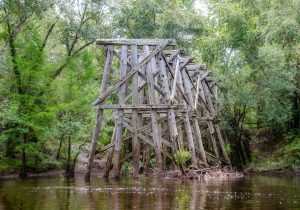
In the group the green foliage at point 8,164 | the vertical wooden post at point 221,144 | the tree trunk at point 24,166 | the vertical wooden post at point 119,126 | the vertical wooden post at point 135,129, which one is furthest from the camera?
the vertical wooden post at point 221,144

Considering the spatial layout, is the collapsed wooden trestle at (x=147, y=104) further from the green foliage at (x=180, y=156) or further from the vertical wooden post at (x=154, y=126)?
the green foliage at (x=180, y=156)

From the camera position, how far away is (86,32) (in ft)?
91.5

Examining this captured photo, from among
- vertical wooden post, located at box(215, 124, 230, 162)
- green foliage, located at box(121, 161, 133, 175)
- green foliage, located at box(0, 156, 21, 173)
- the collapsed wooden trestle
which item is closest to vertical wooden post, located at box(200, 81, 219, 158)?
vertical wooden post, located at box(215, 124, 230, 162)

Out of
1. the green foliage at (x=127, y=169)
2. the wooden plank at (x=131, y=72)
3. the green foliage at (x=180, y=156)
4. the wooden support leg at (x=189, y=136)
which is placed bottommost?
the green foliage at (x=127, y=169)

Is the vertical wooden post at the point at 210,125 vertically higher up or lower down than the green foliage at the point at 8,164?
higher up

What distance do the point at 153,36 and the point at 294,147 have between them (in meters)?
11.0

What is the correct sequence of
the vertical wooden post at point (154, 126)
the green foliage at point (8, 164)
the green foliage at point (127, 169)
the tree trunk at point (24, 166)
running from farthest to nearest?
1. the green foliage at point (127, 169)
2. the green foliage at point (8, 164)
3. the tree trunk at point (24, 166)
4. the vertical wooden post at point (154, 126)

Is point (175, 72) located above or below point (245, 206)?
above

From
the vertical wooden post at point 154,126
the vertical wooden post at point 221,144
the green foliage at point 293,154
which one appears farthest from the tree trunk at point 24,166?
the green foliage at point 293,154

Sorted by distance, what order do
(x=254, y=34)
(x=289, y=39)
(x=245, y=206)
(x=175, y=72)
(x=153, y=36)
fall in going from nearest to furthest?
(x=245, y=206), (x=175, y=72), (x=289, y=39), (x=254, y=34), (x=153, y=36)

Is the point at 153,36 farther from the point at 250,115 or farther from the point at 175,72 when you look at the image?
the point at 175,72

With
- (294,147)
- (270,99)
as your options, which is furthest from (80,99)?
(294,147)

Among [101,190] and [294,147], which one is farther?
[294,147]

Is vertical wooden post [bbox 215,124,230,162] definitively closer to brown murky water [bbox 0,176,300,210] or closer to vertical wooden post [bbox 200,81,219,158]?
vertical wooden post [bbox 200,81,219,158]
